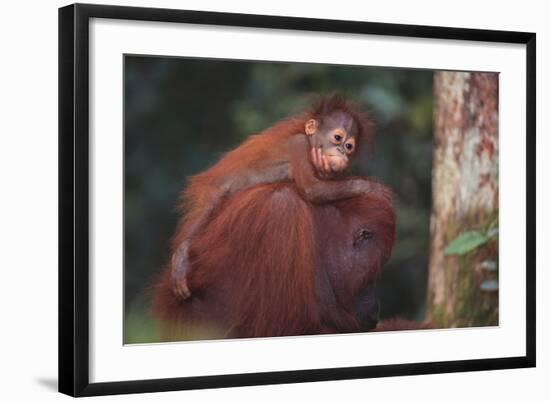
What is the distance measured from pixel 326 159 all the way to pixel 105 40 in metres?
0.99

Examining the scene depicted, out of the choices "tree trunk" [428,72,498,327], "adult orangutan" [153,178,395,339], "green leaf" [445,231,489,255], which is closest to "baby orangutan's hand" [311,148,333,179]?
"adult orangutan" [153,178,395,339]

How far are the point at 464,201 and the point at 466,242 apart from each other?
0.17m

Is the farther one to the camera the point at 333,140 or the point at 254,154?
the point at 333,140

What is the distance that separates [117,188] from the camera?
15.7 ft

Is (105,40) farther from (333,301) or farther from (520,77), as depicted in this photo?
(520,77)

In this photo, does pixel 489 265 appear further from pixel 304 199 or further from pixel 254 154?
pixel 254 154

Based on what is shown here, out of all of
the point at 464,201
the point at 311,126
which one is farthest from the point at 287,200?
the point at 464,201

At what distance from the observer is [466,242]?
5.48m

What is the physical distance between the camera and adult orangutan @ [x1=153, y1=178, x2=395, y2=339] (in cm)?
498

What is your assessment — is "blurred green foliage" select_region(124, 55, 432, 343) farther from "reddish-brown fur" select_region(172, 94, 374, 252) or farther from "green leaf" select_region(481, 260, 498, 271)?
"green leaf" select_region(481, 260, 498, 271)

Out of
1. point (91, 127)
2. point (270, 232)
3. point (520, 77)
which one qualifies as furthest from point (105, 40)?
point (520, 77)

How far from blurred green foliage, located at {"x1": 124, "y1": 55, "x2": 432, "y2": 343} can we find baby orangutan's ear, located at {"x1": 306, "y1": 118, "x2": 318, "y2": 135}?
2.6 inches

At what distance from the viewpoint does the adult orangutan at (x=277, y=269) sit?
16.4 ft

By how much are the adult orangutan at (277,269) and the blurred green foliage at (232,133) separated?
112mm
